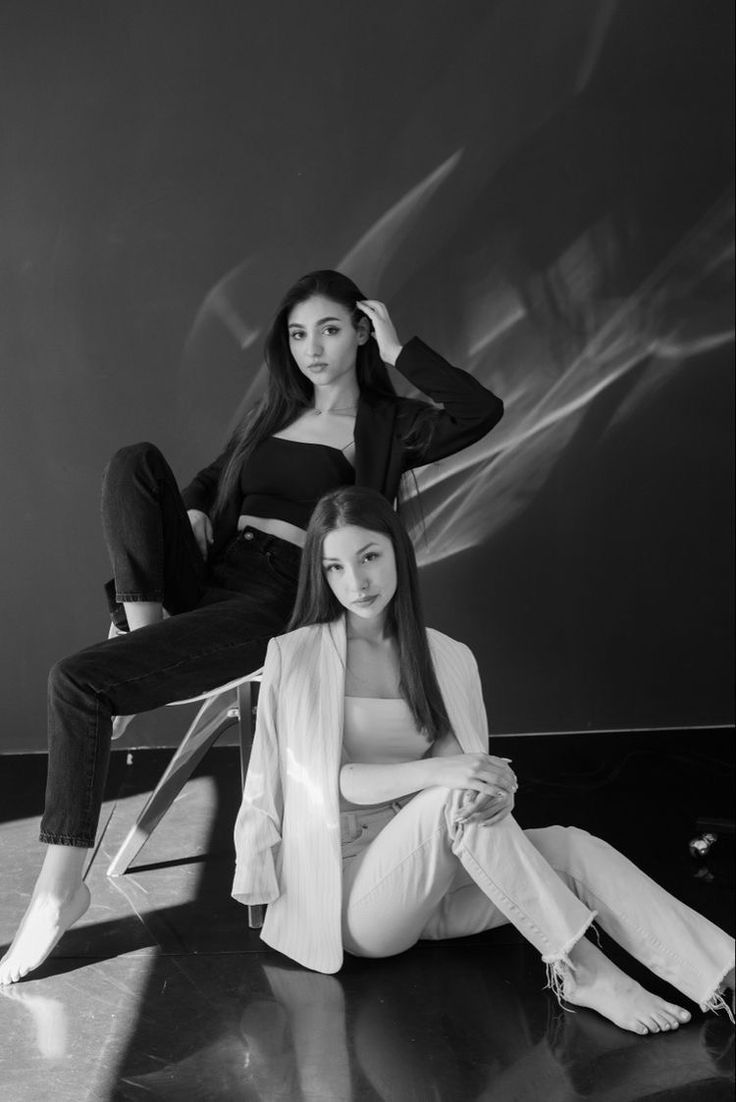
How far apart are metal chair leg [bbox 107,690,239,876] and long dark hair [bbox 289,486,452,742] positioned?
0.53m

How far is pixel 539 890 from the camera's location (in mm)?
2135

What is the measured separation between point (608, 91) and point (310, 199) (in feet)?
3.34

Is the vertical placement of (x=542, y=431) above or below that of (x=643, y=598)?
above

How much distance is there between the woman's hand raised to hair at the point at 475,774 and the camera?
214 cm

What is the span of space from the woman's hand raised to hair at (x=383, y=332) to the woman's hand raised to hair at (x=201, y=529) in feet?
1.83

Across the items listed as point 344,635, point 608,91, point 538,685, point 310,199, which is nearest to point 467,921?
point 344,635

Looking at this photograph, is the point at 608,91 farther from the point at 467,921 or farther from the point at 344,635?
the point at 467,921

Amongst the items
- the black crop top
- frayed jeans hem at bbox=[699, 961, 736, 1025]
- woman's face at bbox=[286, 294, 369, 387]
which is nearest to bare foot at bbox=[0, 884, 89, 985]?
the black crop top

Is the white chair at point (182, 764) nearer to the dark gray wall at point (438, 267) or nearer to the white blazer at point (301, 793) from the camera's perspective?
the white blazer at point (301, 793)

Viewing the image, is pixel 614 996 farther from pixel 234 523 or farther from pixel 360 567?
pixel 234 523

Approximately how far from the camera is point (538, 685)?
4.19m

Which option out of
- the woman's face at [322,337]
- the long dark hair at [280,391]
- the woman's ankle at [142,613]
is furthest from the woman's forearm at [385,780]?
the woman's face at [322,337]

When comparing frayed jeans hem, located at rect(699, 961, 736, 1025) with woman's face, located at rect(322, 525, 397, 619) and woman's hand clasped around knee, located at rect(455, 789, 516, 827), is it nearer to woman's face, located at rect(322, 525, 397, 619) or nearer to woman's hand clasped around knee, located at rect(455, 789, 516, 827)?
woman's hand clasped around knee, located at rect(455, 789, 516, 827)

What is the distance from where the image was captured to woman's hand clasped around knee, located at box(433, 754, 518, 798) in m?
2.14
